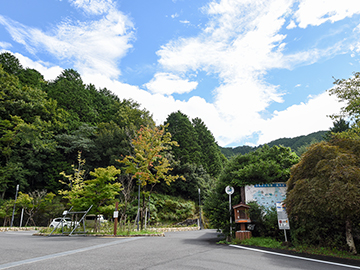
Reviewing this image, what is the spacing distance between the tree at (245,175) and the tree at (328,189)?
2.32 metres

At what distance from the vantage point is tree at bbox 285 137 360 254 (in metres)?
5.61

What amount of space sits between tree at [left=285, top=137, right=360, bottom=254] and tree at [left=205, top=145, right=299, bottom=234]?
7.60 feet

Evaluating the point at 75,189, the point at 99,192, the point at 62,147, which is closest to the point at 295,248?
the point at 99,192

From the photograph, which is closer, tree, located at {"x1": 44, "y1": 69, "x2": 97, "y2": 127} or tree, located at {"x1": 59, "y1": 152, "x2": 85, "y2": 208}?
tree, located at {"x1": 59, "y1": 152, "x2": 85, "y2": 208}

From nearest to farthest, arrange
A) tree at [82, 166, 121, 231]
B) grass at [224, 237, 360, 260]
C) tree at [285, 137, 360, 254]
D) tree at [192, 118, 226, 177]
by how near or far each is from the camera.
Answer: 1. tree at [285, 137, 360, 254]
2. grass at [224, 237, 360, 260]
3. tree at [82, 166, 121, 231]
4. tree at [192, 118, 226, 177]

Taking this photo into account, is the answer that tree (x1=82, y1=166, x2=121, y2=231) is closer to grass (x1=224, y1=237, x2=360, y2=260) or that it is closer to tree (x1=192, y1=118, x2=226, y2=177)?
grass (x1=224, y1=237, x2=360, y2=260)

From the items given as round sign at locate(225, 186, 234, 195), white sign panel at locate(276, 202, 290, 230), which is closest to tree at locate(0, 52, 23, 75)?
round sign at locate(225, 186, 234, 195)

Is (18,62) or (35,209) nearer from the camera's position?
(35,209)

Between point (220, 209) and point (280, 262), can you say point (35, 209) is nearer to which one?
point (220, 209)

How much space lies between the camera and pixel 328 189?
5.89m

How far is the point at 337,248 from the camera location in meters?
6.66

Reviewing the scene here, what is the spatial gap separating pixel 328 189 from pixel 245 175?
14.0ft

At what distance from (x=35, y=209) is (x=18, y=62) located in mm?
26426

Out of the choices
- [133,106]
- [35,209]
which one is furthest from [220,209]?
[133,106]
